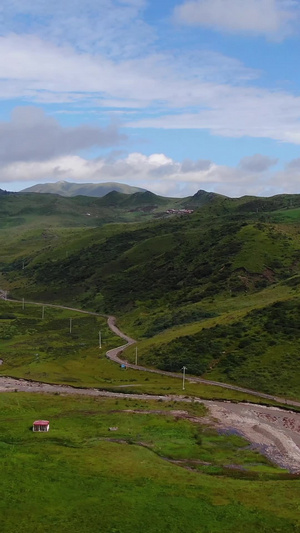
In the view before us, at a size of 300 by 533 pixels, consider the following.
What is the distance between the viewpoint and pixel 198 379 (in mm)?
115812

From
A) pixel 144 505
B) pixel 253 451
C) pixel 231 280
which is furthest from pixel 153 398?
pixel 231 280

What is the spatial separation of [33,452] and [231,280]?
463 feet

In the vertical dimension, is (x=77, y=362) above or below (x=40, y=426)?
below

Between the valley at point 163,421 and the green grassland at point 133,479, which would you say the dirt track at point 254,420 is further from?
the green grassland at point 133,479

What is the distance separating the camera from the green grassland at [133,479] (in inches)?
1828

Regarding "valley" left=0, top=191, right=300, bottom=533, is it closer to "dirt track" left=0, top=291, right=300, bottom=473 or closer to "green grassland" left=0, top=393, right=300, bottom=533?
"green grassland" left=0, top=393, right=300, bottom=533

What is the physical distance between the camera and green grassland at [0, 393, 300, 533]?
46438 millimetres

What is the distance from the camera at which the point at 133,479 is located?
5606 cm

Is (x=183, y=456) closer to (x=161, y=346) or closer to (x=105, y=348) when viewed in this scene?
(x=161, y=346)

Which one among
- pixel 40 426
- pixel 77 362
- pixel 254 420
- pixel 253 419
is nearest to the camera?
pixel 40 426

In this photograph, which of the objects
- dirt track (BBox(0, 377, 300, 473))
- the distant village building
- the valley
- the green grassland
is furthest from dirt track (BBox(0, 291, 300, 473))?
the distant village building

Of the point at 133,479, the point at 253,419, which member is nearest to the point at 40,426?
the point at 133,479

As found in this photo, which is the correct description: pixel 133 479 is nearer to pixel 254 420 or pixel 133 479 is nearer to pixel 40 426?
pixel 40 426

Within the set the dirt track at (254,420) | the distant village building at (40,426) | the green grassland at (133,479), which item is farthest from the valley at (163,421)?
the distant village building at (40,426)
